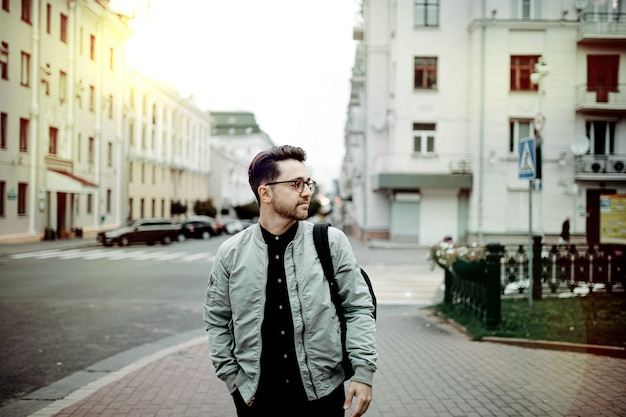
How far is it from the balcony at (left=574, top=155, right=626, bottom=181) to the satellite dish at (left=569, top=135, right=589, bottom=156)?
333 millimetres

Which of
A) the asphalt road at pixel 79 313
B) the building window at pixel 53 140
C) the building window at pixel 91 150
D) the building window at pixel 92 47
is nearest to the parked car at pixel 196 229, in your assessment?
the building window at pixel 91 150

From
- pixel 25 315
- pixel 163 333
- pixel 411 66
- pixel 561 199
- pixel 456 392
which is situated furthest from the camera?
pixel 411 66

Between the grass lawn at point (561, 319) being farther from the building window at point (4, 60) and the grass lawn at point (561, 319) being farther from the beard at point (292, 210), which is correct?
the building window at point (4, 60)

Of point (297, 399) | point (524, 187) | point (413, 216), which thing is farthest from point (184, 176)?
Result: point (297, 399)

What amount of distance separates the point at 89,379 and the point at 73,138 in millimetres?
31579

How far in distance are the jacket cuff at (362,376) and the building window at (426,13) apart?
29.9 metres

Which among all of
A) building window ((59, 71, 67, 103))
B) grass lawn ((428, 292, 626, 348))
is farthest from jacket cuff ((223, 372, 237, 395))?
building window ((59, 71, 67, 103))

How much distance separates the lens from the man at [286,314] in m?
2.60

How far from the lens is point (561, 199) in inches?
1060

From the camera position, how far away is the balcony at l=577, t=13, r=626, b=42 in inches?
693

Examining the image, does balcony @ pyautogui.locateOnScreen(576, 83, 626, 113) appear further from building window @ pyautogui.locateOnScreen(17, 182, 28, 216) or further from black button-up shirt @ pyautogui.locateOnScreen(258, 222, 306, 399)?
building window @ pyautogui.locateOnScreen(17, 182, 28, 216)

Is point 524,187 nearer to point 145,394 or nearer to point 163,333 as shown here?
point 163,333

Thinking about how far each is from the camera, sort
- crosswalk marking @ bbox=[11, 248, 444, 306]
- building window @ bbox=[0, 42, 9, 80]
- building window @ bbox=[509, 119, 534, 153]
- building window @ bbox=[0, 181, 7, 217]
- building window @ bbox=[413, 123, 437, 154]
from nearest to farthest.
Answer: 1. crosswalk marking @ bbox=[11, 248, 444, 306]
2. building window @ bbox=[0, 42, 9, 80]
3. building window @ bbox=[0, 181, 7, 217]
4. building window @ bbox=[509, 119, 534, 153]
5. building window @ bbox=[413, 123, 437, 154]

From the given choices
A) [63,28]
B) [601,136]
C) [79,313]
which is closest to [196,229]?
[63,28]
